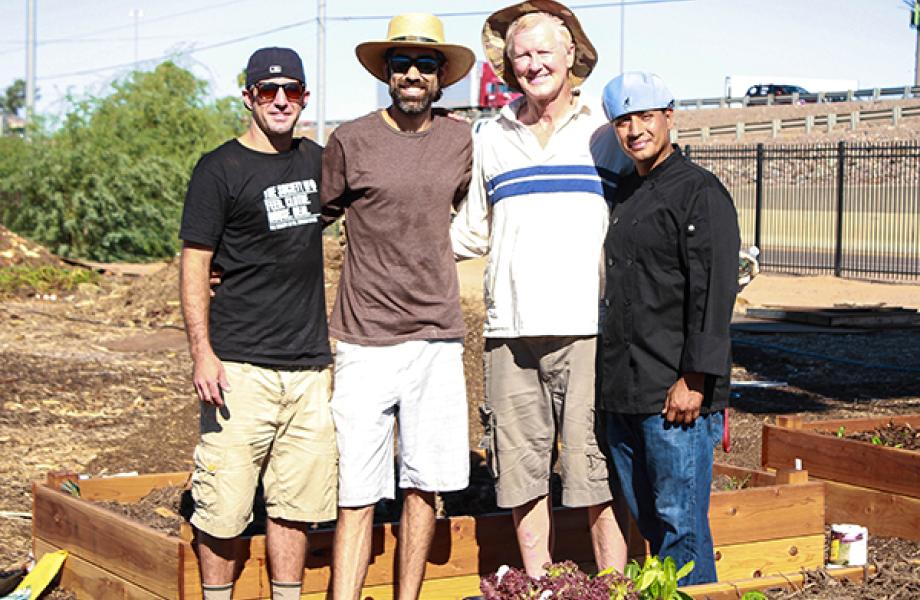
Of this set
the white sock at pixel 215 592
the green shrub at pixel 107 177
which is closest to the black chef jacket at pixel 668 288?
the white sock at pixel 215 592

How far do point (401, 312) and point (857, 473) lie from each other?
3.21 meters

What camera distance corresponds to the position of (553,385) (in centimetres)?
493

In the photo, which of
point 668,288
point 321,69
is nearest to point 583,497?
point 668,288

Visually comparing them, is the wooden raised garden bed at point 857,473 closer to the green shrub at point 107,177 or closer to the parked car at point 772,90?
the green shrub at point 107,177

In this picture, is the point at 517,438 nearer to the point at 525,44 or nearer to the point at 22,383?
the point at 525,44

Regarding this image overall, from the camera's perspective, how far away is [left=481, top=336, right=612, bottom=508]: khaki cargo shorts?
16.0ft

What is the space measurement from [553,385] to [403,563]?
0.96 metres

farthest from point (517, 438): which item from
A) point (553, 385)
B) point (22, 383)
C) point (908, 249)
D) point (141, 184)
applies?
point (908, 249)

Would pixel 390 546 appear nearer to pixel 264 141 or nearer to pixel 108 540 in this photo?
pixel 108 540

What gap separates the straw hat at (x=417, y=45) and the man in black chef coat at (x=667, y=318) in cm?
78

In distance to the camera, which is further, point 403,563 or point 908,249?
point 908,249

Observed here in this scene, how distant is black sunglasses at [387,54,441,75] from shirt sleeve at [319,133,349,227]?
15.2 inches

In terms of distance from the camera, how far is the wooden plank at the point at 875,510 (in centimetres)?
652

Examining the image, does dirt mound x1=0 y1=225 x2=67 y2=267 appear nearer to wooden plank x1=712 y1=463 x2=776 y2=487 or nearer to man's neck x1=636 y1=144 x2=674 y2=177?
wooden plank x1=712 y1=463 x2=776 y2=487
